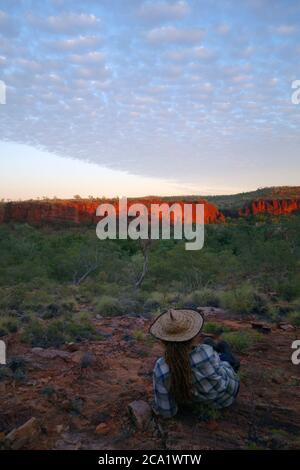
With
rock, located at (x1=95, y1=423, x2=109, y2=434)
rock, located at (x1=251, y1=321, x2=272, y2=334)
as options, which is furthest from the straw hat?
rock, located at (x1=251, y1=321, x2=272, y2=334)

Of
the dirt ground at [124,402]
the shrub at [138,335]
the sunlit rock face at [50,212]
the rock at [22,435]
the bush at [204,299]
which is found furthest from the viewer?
the sunlit rock face at [50,212]

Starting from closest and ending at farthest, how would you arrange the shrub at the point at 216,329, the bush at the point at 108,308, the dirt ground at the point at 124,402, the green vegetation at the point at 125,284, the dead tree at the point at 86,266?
the dirt ground at the point at 124,402
the shrub at the point at 216,329
the green vegetation at the point at 125,284
the bush at the point at 108,308
the dead tree at the point at 86,266

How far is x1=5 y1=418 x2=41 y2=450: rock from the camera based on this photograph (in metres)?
3.66

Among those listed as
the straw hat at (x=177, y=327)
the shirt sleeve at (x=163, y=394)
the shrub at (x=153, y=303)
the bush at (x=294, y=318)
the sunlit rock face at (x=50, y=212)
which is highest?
the sunlit rock face at (x=50, y=212)

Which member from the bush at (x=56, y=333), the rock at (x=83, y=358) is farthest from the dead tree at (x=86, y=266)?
the rock at (x=83, y=358)

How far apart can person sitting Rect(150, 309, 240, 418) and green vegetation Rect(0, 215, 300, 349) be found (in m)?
3.51

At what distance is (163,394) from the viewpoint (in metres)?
3.93

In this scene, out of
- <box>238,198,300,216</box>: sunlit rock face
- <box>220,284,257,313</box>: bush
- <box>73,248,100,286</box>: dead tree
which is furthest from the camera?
<box>238,198,300,216</box>: sunlit rock face

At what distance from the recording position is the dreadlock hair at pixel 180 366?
3807 mm

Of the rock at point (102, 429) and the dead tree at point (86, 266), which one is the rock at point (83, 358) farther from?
the dead tree at point (86, 266)

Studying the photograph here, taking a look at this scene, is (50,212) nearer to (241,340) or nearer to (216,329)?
(216,329)

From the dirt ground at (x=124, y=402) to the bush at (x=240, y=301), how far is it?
8.35 ft

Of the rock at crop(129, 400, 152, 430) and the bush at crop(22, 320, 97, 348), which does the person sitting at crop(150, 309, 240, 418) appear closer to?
the rock at crop(129, 400, 152, 430)
